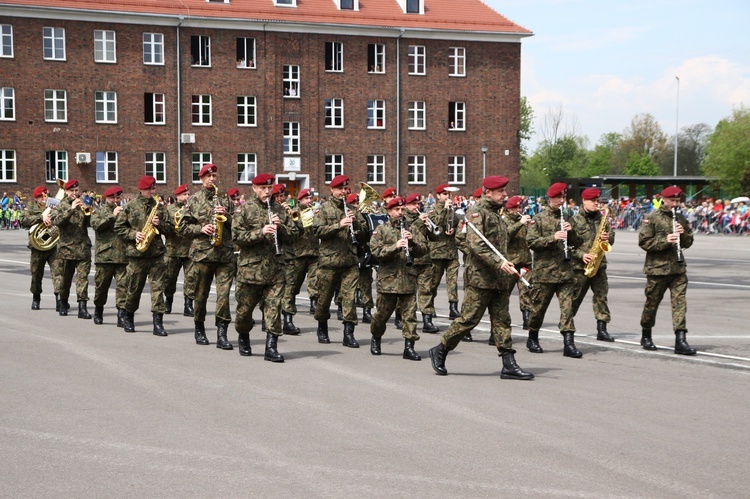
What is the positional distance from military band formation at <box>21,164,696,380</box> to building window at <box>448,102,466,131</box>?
44.8m

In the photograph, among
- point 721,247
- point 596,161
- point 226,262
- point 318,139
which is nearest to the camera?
point 226,262

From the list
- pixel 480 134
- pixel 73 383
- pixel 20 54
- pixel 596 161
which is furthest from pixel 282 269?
pixel 596 161

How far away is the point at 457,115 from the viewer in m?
60.2

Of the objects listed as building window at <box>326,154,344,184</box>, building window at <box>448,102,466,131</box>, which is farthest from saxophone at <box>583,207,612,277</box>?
building window at <box>448,102,466,131</box>

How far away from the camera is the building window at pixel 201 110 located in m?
55.4

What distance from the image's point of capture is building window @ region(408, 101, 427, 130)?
194 ft

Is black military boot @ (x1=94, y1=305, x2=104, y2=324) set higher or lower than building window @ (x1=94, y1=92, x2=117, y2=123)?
lower

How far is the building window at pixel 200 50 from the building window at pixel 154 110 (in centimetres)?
271

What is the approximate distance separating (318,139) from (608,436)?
50.7m

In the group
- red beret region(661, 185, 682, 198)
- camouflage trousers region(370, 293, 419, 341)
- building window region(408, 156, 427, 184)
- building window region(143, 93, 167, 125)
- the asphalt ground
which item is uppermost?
building window region(143, 93, 167, 125)

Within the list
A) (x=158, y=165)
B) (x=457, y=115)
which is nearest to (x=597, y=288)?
(x=158, y=165)

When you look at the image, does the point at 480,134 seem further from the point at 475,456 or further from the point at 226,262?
the point at 475,456

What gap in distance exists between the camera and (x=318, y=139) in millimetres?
57656

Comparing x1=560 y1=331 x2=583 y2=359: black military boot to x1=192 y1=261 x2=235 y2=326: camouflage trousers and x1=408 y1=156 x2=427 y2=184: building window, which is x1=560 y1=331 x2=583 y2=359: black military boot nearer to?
x1=192 y1=261 x2=235 y2=326: camouflage trousers
